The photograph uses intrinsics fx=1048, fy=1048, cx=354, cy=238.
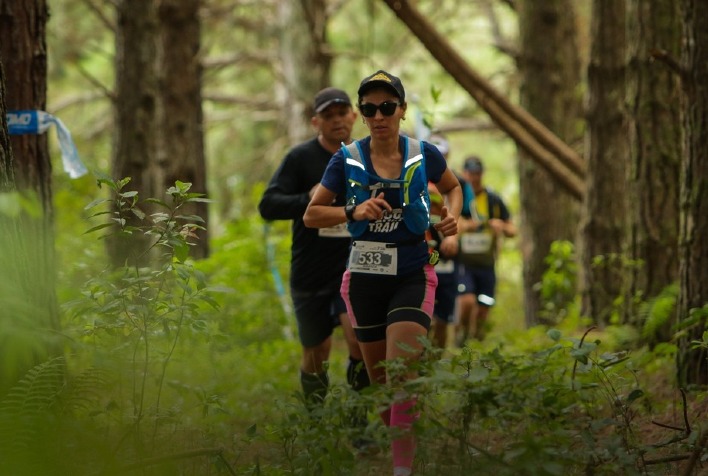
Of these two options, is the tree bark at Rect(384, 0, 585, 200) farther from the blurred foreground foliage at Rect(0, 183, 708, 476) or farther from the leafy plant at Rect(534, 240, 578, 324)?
the blurred foreground foliage at Rect(0, 183, 708, 476)

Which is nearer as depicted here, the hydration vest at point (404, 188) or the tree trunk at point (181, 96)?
the hydration vest at point (404, 188)

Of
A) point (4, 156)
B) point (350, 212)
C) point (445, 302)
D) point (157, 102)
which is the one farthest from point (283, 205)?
point (157, 102)

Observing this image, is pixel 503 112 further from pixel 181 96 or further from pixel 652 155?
pixel 181 96

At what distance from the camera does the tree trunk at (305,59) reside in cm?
1680

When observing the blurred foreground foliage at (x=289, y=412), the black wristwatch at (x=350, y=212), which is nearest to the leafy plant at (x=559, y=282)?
the blurred foreground foliage at (x=289, y=412)

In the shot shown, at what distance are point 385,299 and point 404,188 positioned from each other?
0.63 meters

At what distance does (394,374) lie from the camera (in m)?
4.62

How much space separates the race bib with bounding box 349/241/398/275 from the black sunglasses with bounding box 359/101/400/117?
70cm

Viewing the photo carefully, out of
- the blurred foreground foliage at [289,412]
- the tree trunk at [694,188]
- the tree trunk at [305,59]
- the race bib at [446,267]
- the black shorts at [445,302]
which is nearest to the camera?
the blurred foreground foliage at [289,412]

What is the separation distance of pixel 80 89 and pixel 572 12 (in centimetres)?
1682

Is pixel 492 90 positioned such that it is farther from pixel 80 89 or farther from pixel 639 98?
pixel 80 89

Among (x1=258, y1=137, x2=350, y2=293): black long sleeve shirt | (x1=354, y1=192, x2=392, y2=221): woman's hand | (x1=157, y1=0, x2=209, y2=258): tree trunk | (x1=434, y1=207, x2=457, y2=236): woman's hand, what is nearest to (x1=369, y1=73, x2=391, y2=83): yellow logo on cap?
(x1=354, y1=192, x2=392, y2=221): woman's hand

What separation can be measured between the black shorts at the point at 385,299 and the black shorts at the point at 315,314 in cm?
154

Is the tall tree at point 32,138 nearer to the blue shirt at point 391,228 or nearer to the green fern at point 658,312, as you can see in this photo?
the blue shirt at point 391,228
